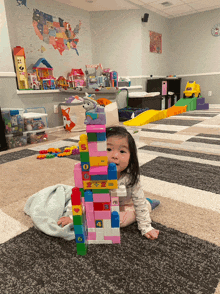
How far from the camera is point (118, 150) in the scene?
2.79 feet

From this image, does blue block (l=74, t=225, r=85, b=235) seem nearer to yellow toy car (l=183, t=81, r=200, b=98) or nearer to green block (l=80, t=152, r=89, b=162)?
green block (l=80, t=152, r=89, b=162)

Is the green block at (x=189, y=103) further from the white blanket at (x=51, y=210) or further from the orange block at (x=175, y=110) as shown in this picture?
the white blanket at (x=51, y=210)

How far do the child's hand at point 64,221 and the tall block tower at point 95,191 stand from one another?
0.15m

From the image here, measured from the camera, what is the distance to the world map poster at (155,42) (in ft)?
15.7

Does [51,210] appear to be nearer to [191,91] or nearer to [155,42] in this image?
[191,91]

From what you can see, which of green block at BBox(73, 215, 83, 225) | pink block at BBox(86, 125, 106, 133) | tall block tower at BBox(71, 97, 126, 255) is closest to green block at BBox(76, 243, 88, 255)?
tall block tower at BBox(71, 97, 126, 255)

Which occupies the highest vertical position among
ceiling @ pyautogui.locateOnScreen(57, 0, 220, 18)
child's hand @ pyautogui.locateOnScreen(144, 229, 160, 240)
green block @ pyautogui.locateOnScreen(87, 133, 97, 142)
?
ceiling @ pyautogui.locateOnScreen(57, 0, 220, 18)

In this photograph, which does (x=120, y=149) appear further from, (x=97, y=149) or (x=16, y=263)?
(x=16, y=263)

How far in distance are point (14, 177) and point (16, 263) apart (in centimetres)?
91

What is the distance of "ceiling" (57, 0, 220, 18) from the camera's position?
3.57 m

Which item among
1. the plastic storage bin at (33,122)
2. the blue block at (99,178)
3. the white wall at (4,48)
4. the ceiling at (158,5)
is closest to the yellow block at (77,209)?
the blue block at (99,178)

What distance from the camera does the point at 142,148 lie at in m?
2.15

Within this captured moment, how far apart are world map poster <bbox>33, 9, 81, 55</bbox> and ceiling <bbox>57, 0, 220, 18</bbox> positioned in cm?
34

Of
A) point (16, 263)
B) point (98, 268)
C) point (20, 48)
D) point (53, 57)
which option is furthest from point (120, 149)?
point (53, 57)
